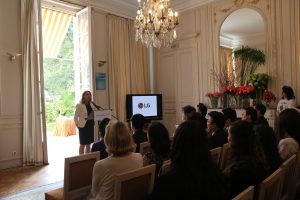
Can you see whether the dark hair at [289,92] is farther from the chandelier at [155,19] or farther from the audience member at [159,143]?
the audience member at [159,143]

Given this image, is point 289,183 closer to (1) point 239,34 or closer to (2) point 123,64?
(1) point 239,34

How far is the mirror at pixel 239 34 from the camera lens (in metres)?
5.54

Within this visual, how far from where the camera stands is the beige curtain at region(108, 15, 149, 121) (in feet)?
22.1

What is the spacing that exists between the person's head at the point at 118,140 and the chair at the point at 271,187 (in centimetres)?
93

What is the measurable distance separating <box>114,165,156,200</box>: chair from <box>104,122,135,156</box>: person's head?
0.94ft

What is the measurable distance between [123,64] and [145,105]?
1.23 metres

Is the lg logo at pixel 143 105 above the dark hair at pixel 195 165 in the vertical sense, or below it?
above

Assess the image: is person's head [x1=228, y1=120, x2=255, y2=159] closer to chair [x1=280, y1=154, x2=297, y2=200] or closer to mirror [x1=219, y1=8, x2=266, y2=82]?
chair [x1=280, y1=154, x2=297, y2=200]

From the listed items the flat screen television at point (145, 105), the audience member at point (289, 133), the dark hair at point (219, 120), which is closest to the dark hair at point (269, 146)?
the audience member at point (289, 133)

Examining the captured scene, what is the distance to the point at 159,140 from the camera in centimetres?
210

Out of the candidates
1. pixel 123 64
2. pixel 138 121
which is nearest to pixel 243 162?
pixel 138 121

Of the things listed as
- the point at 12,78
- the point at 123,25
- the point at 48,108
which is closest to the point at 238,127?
the point at 12,78

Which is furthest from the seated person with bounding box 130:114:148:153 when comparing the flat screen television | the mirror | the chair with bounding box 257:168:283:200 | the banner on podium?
the flat screen television

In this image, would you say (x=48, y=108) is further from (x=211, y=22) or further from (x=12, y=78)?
(x=211, y=22)
